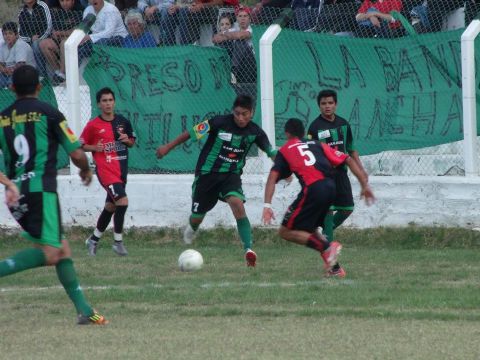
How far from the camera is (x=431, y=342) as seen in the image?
7266 mm

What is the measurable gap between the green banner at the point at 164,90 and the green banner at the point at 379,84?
3.07 ft

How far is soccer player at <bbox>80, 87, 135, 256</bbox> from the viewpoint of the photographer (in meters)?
12.9

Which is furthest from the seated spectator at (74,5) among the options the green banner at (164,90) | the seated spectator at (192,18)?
the seated spectator at (192,18)

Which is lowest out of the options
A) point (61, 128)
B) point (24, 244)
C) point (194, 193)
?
point (24, 244)

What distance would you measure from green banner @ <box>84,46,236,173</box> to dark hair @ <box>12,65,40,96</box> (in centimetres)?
658

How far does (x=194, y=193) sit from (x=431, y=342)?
5.41 metres

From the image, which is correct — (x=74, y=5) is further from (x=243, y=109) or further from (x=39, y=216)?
(x=39, y=216)

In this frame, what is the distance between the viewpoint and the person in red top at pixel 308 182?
10453 millimetres

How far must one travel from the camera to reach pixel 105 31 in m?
15.2

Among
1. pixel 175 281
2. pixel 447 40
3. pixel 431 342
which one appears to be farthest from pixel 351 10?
pixel 431 342

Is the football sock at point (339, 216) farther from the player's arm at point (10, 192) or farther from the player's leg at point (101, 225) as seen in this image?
the player's arm at point (10, 192)

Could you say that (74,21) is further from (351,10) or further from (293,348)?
(293,348)

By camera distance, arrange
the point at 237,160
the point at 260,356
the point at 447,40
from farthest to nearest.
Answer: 1. the point at 447,40
2. the point at 237,160
3. the point at 260,356

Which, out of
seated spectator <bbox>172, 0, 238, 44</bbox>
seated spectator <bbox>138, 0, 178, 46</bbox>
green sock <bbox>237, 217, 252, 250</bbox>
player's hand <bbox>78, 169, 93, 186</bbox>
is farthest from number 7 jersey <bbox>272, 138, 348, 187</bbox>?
seated spectator <bbox>138, 0, 178, 46</bbox>
